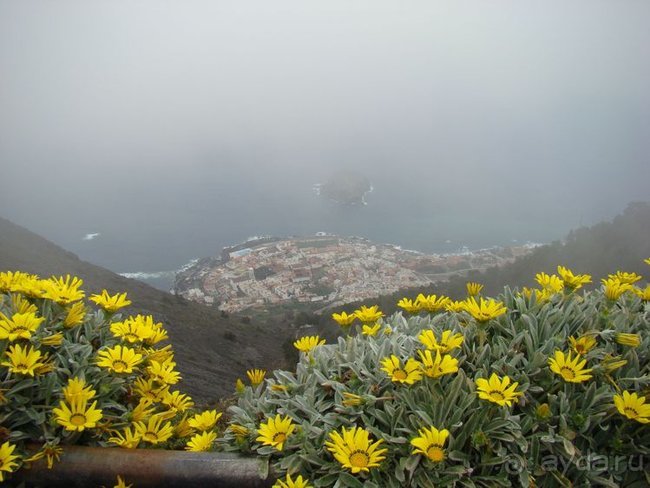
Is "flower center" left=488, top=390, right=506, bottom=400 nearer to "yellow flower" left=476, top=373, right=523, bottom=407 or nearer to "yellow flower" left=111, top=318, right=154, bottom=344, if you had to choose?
"yellow flower" left=476, top=373, right=523, bottom=407

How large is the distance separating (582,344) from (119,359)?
213 cm

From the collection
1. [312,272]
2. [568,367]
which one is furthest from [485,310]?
[312,272]

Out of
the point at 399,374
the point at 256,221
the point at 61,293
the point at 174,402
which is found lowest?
the point at 256,221

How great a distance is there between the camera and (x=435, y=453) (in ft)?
6.47

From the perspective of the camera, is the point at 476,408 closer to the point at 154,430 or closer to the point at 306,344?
the point at 306,344

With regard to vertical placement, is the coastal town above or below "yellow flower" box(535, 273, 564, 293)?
below

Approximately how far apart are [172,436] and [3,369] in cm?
83

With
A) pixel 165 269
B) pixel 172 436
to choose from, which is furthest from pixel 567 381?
pixel 165 269

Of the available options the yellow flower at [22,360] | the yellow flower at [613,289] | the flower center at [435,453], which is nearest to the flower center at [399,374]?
the flower center at [435,453]

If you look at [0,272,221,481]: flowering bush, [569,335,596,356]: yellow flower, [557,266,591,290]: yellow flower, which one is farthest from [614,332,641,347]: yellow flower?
[0,272,221,481]: flowering bush

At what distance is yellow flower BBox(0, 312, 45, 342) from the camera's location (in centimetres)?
214

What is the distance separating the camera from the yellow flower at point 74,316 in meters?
2.47

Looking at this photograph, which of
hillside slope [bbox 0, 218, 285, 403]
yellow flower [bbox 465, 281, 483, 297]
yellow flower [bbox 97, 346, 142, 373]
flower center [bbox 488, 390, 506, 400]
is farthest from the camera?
hillside slope [bbox 0, 218, 285, 403]

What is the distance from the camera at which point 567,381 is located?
86.3 inches
